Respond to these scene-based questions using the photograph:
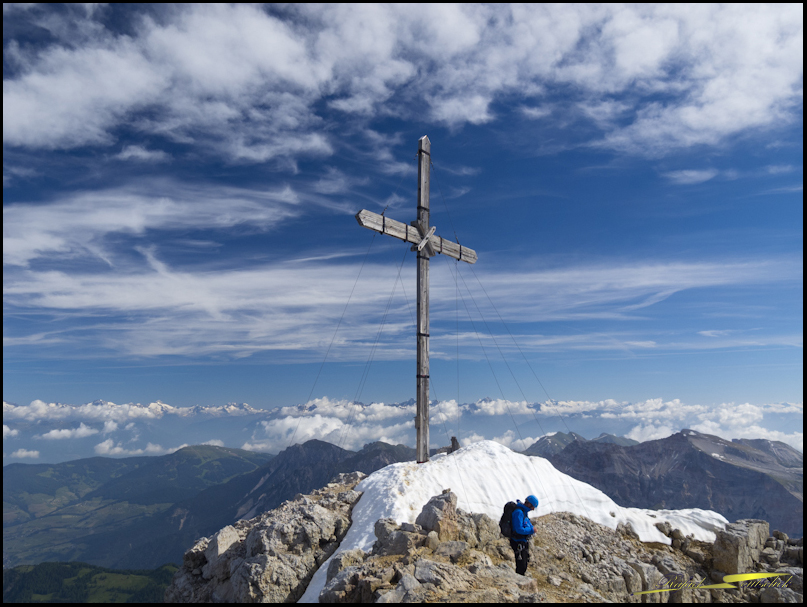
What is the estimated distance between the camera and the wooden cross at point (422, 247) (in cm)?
1936

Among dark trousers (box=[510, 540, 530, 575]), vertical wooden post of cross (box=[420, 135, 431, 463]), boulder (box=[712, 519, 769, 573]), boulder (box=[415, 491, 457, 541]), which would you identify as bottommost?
boulder (box=[712, 519, 769, 573])

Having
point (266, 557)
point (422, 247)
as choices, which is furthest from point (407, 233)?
point (266, 557)

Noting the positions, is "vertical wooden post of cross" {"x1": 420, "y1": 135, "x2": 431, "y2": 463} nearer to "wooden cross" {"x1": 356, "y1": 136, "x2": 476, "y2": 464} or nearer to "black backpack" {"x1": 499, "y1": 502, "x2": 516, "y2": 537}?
"wooden cross" {"x1": 356, "y1": 136, "x2": 476, "y2": 464}

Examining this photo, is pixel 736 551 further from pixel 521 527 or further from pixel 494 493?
pixel 521 527

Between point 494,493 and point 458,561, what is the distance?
626cm

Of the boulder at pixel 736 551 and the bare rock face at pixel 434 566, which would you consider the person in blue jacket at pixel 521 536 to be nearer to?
the bare rock face at pixel 434 566

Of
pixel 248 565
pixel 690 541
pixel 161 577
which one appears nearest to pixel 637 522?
pixel 690 541

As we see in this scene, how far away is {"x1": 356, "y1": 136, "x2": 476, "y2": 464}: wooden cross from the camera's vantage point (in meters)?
19.4

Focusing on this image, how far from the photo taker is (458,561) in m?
11.8

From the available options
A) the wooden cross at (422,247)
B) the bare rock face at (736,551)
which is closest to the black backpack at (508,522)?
the wooden cross at (422,247)

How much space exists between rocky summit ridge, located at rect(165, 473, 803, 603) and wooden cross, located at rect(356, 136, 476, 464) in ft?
14.9

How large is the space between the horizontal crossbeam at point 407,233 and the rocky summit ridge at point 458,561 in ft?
36.4

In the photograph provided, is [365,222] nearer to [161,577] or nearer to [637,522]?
[637,522]

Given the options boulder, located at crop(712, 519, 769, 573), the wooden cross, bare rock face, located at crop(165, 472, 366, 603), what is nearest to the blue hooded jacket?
bare rock face, located at crop(165, 472, 366, 603)
